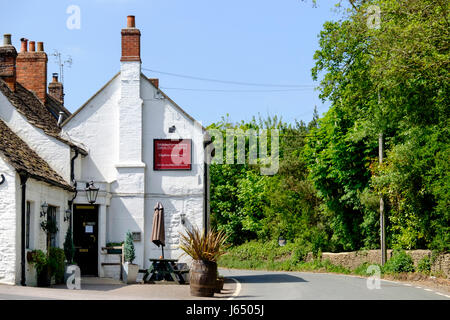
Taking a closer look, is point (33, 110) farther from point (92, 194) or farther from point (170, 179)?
point (170, 179)

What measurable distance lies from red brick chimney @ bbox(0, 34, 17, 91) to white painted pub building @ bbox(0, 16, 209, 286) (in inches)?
1.5

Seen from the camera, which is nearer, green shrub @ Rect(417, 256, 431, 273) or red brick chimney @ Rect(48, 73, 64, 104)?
green shrub @ Rect(417, 256, 431, 273)

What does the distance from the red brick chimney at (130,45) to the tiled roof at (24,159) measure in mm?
5767

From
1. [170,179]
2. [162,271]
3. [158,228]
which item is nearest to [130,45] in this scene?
[170,179]

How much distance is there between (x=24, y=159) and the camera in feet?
66.6

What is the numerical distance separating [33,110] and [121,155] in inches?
156

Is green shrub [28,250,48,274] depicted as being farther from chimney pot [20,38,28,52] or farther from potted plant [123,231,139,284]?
chimney pot [20,38,28,52]

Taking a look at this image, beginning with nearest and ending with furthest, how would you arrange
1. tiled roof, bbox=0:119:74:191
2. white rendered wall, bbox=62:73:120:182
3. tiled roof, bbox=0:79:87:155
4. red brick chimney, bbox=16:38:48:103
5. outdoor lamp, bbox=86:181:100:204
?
tiled roof, bbox=0:119:74:191, outdoor lamp, bbox=86:181:100:204, tiled roof, bbox=0:79:87:155, white rendered wall, bbox=62:73:120:182, red brick chimney, bbox=16:38:48:103

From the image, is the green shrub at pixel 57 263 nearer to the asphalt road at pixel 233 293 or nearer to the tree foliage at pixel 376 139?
the asphalt road at pixel 233 293

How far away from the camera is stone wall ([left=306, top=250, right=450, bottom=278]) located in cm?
2484

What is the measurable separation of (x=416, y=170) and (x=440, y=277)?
13.8 ft

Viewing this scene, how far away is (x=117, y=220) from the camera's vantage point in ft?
84.3

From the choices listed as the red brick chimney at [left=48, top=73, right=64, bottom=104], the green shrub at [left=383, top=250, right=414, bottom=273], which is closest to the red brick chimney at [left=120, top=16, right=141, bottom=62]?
the red brick chimney at [left=48, top=73, right=64, bottom=104]
